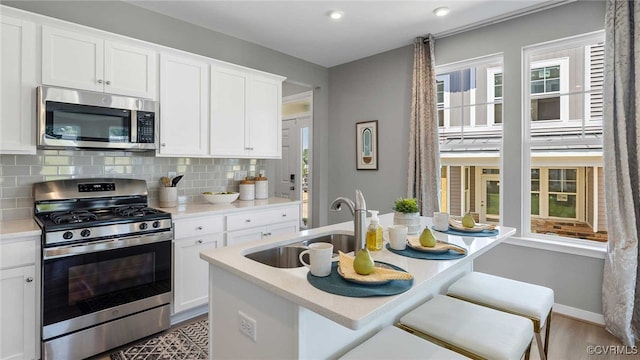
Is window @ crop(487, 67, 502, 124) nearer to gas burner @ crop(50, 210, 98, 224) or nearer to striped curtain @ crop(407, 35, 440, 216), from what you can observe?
striped curtain @ crop(407, 35, 440, 216)

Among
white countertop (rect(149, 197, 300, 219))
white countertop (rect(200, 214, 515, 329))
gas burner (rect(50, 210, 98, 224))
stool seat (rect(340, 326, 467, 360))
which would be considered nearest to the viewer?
white countertop (rect(200, 214, 515, 329))

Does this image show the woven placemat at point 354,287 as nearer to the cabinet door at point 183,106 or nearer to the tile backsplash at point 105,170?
the cabinet door at point 183,106

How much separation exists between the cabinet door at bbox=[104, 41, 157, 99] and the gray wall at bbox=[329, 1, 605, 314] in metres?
2.54

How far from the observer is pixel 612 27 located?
2.52m

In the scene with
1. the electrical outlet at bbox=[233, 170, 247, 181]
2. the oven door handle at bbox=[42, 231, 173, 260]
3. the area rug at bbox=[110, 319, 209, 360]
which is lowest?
the area rug at bbox=[110, 319, 209, 360]

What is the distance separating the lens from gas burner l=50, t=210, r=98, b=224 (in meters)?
2.09

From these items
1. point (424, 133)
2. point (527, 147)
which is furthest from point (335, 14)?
point (527, 147)

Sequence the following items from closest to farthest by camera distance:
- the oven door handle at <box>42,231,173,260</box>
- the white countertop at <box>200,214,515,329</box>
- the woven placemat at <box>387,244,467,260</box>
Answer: the white countertop at <box>200,214,515,329</box> < the woven placemat at <box>387,244,467,260</box> < the oven door handle at <box>42,231,173,260</box>

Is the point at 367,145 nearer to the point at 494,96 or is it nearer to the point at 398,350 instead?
the point at 494,96

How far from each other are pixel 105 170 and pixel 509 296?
3064 millimetres

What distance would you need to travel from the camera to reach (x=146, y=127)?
267 cm

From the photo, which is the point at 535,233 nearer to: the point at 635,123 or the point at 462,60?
the point at 635,123

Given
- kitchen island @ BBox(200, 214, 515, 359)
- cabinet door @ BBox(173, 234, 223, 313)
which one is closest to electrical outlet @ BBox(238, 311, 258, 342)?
kitchen island @ BBox(200, 214, 515, 359)

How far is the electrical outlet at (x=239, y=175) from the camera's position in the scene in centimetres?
371
